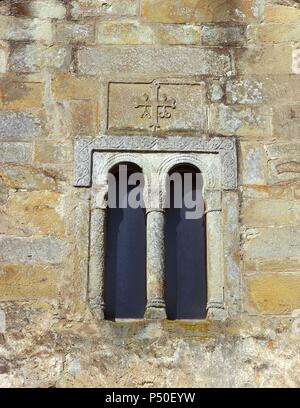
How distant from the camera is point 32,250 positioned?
580 cm

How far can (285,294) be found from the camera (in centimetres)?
573

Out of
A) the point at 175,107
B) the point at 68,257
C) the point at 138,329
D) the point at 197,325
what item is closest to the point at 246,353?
the point at 197,325

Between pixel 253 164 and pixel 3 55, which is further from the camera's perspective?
pixel 3 55

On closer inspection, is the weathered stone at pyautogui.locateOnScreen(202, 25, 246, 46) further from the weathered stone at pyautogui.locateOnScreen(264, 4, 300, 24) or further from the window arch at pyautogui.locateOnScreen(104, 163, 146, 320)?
the window arch at pyautogui.locateOnScreen(104, 163, 146, 320)

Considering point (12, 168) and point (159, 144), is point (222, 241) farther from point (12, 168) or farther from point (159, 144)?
point (12, 168)

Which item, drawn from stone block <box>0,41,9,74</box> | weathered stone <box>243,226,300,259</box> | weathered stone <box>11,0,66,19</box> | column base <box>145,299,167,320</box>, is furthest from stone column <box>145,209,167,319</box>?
weathered stone <box>11,0,66,19</box>

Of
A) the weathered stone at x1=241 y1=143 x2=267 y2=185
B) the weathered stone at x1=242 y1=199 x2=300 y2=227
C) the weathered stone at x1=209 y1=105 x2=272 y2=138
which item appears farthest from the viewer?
the weathered stone at x1=209 y1=105 x2=272 y2=138

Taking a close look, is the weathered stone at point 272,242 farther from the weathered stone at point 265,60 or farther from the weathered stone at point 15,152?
the weathered stone at point 15,152

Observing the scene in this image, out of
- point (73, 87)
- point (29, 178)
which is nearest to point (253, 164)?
point (73, 87)

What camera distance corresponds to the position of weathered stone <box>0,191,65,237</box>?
19.2 feet

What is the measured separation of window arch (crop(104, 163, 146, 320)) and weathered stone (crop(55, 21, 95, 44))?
999 mm

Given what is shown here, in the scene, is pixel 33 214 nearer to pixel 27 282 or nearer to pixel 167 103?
pixel 27 282

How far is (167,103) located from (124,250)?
3.55 ft

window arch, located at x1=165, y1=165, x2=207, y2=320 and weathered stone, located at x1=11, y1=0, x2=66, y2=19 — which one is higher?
weathered stone, located at x1=11, y1=0, x2=66, y2=19
